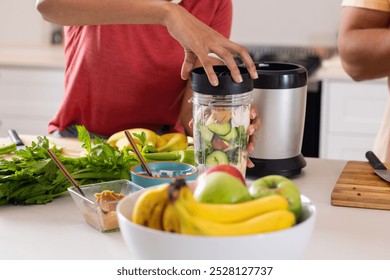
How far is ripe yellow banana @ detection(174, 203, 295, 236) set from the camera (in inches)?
39.3

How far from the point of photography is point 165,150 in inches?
72.3

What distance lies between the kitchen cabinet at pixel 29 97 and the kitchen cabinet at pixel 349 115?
1.27 metres

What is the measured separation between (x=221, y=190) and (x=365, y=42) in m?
1.22

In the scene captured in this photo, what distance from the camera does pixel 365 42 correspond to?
214 centimetres

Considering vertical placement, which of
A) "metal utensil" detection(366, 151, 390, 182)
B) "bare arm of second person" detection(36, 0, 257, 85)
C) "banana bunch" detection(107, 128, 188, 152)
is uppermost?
"bare arm of second person" detection(36, 0, 257, 85)

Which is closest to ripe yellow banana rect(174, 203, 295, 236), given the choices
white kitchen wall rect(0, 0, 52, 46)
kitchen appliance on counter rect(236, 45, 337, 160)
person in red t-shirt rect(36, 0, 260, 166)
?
person in red t-shirt rect(36, 0, 260, 166)

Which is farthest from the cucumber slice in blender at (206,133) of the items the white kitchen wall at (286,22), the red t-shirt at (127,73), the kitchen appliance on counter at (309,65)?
the white kitchen wall at (286,22)

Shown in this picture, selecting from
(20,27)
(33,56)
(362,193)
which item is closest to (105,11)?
(362,193)

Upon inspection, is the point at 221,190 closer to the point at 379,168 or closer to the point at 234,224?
the point at 234,224

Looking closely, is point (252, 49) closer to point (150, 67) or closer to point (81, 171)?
point (150, 67)

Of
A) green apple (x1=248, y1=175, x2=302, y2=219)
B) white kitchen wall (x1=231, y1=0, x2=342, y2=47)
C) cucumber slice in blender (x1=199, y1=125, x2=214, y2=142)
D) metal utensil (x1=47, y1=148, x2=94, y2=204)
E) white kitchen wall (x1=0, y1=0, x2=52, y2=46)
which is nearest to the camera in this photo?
green apple (x1=248, y1=175, x2=302, y2=219)

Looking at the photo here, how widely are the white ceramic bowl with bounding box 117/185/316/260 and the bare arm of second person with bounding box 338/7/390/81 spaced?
115 cm

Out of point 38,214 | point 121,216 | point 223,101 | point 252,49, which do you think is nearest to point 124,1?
point 223,101

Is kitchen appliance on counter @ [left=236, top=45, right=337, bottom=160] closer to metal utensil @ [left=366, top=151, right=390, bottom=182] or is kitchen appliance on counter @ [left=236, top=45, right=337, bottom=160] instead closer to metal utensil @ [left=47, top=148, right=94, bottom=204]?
metal utensil @ [left=366, top=151, right=390, bottom=182]
